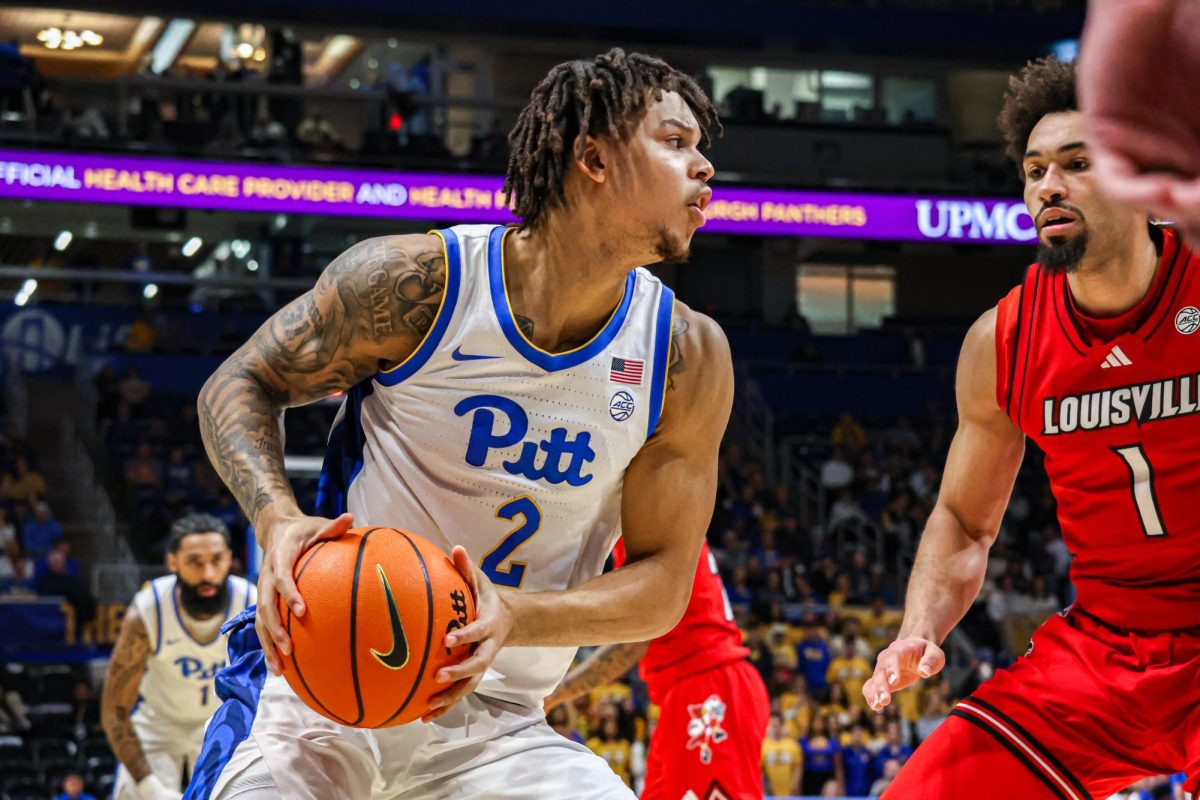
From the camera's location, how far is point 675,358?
10.2ft

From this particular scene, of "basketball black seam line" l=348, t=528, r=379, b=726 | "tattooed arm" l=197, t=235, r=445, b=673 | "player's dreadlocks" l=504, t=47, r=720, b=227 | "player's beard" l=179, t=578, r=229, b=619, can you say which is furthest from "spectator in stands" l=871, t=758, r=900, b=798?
"basketball black seam line" l=348, t=528, r=379, b=726

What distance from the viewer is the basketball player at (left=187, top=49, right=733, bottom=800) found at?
2875 millimetres

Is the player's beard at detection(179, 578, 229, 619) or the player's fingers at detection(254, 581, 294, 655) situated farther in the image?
the player's beard at detection(179, 578, 229, 619)

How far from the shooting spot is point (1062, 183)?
3357 millimetres

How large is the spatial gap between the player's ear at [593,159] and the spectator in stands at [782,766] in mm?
8316

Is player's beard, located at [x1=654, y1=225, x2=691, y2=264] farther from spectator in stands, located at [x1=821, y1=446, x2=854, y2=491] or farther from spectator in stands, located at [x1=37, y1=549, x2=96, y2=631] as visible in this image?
spectator in stands, located at [x1=821, y1=446, x2=854, y2=491]

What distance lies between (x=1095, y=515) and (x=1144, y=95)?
94.5 inches

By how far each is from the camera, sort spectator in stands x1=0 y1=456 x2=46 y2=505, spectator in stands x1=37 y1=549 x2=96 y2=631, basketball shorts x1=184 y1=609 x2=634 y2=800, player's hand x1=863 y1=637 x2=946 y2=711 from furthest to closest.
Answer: spectator in stands x1=0 y1=456 x2=46 y2=505
spectator in stands x1=37 y1=549 x2=96 y2=631
player's hand x1=863 y1=637 x2=946 y2=711
basketball shorts x1=184 y1=609 x2=634 y2=800

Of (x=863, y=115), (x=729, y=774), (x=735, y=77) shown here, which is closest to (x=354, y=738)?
(x=729, y=774)

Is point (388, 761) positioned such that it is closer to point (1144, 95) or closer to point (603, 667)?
point (1144, 95)

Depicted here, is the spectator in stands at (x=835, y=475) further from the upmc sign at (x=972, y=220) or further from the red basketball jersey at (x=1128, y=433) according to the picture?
the red basketball jersey at (x=1128, y=433)

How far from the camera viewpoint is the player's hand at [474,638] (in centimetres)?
248

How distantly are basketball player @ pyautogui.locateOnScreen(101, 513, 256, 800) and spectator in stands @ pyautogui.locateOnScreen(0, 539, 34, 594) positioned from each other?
5664mm

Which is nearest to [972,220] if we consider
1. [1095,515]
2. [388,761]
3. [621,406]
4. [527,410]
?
[1095,515]
